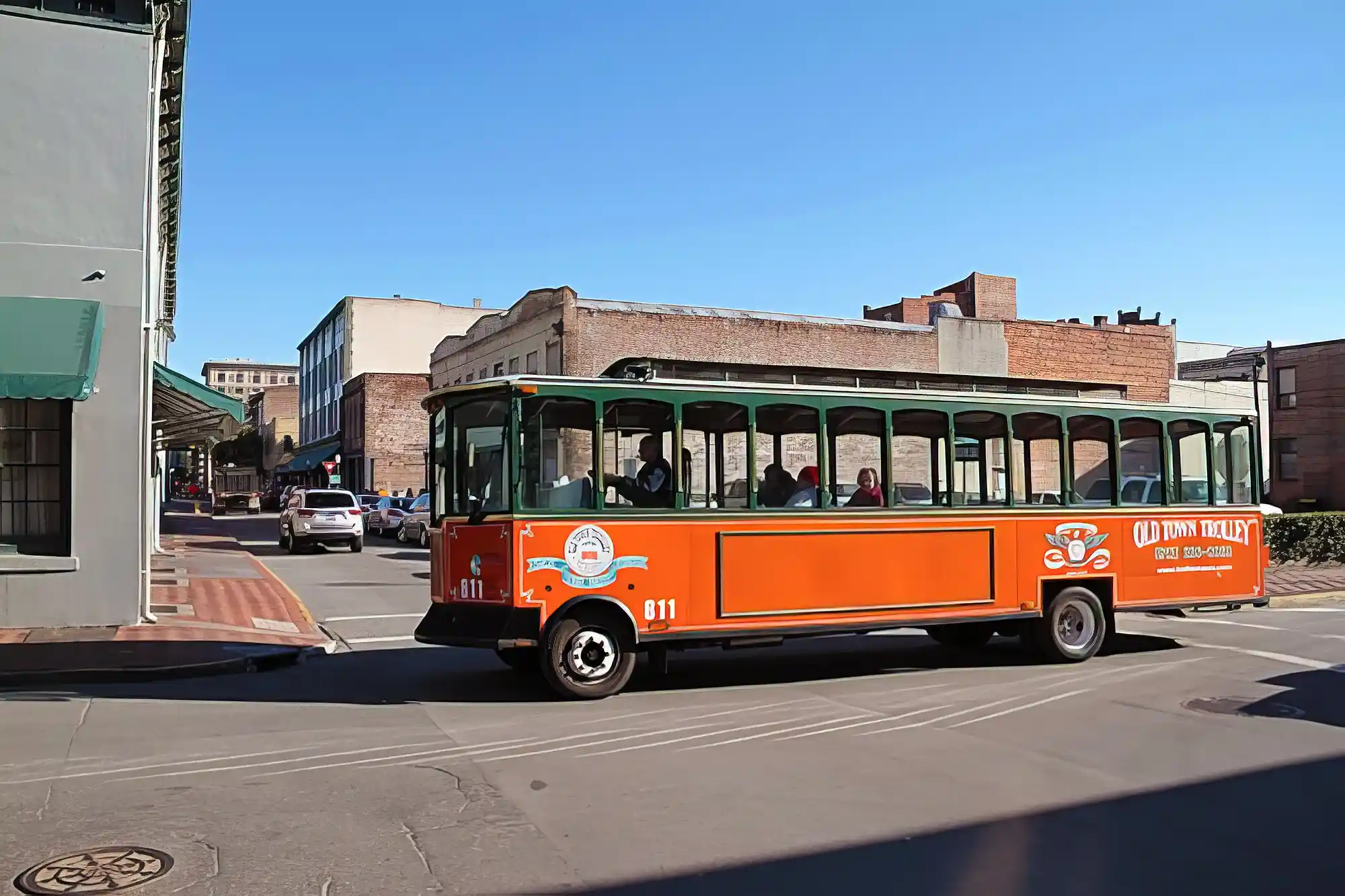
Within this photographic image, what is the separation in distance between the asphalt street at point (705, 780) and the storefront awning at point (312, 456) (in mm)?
60039

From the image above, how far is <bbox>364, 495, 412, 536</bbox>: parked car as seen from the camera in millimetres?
39062

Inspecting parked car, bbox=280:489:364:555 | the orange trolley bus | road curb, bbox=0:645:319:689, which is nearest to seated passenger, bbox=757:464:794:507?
the orange trolley bus

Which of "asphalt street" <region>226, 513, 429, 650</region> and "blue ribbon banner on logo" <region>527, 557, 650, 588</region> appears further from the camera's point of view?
"asphalt street" <region>226, 513, 429, 650</region>

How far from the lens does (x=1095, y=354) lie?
40.6 metres

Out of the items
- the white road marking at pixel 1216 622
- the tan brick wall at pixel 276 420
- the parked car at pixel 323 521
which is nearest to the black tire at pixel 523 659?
the white road marking at pixel 1216 622

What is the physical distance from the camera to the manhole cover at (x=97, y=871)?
5195 millimetres

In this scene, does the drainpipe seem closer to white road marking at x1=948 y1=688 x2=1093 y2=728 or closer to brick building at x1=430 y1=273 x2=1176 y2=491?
white road marking at x1=948 y1=688 x2=1093 y2=728

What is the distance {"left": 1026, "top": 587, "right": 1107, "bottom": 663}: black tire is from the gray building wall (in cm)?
1089

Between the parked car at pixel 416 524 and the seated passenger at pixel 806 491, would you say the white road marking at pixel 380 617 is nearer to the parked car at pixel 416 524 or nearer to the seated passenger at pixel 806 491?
the seated passenger at pixel 806 491

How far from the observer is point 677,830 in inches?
247

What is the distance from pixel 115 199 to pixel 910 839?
1320cm

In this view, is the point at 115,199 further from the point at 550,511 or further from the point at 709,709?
the point at 709,709

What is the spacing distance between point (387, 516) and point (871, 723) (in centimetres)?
3237

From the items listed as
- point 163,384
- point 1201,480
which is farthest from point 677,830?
point 163,384
